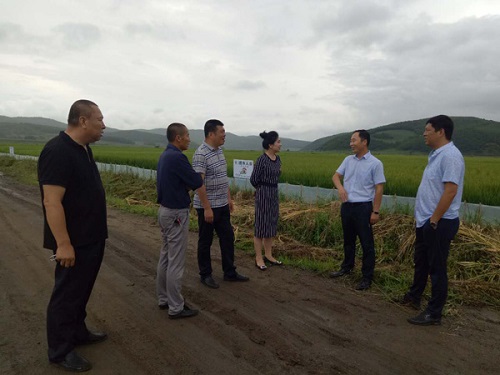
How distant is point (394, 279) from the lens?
4547mm

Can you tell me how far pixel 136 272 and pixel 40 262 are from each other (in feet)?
4.82

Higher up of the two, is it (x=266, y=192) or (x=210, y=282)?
(x=266, y=192)

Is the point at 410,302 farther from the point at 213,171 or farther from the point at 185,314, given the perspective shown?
the point at 213,171

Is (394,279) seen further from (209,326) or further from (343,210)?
(209,326)

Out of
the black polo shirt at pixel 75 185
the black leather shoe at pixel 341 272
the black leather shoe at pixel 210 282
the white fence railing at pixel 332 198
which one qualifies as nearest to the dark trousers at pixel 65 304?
the black polo shirt at pixel 75 185

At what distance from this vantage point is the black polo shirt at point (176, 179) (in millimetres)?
3484

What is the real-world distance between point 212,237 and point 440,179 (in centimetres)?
260

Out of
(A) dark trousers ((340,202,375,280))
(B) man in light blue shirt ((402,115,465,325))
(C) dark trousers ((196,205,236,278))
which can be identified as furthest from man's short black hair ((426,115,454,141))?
(C) dark trousers ((196,205,236,278))

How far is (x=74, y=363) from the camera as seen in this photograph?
2.62 metres

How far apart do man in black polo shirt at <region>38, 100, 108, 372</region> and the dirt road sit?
301 millimetres

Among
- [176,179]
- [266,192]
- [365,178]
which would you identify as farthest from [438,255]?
[176,179]

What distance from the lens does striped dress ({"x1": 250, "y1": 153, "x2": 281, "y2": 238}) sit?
4.91 metres

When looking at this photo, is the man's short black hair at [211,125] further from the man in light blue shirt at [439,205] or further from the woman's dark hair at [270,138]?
the man in light blue shirt at [439,205]

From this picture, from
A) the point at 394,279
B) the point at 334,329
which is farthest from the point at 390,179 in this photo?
the point at 334,329
